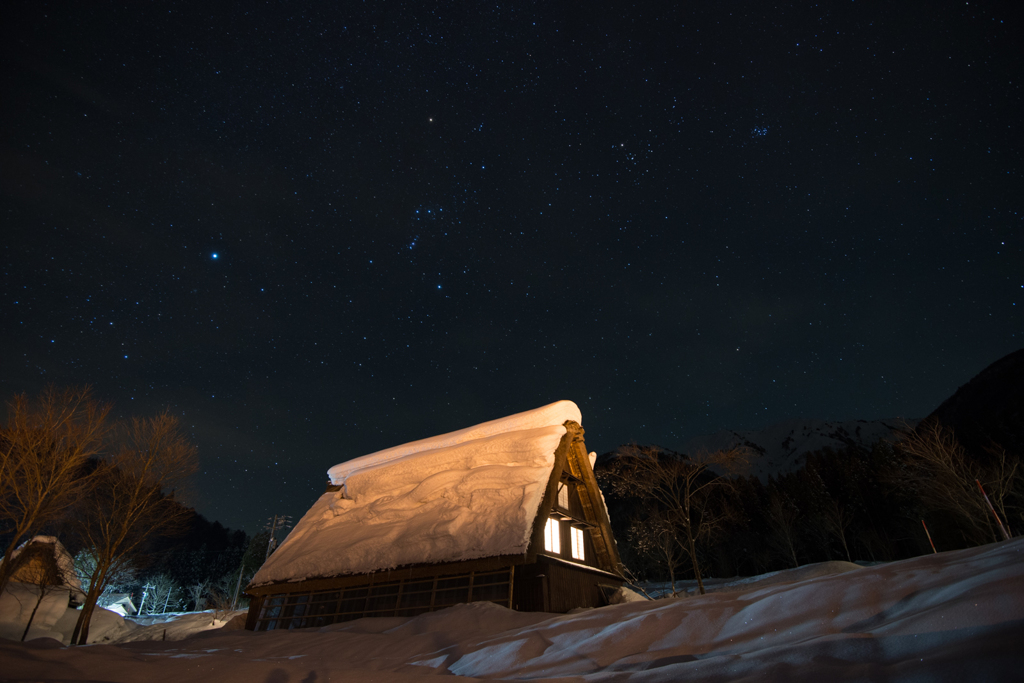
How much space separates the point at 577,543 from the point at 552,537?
1.78m

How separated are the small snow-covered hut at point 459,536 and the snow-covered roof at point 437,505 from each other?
4 cm

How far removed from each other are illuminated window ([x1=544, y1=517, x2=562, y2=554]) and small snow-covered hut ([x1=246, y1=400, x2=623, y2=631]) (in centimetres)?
3

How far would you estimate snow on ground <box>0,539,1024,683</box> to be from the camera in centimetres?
263

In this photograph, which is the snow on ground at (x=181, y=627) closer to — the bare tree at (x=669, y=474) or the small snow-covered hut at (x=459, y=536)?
the small snow-covered hut at (x=459, y=536)

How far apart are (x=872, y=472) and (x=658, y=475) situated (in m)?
40.4

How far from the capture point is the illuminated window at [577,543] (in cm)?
1605

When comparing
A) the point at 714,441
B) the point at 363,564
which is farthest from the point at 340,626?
the point at 714,441

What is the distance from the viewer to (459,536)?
43.8 feet

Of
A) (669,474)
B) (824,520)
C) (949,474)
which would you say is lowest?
(669,474)

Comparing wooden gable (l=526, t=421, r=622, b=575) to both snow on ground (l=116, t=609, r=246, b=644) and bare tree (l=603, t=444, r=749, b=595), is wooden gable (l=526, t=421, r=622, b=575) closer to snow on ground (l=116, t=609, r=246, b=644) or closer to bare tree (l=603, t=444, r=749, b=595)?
bare tree (l=603, t=444, r=749, b=595)

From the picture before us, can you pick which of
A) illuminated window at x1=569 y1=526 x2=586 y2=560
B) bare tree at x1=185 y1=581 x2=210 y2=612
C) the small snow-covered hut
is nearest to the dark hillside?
illuminated window at x1=569 y1=526 x2=586 y2=560

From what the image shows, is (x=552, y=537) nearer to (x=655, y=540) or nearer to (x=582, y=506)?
(x=582, y=506)

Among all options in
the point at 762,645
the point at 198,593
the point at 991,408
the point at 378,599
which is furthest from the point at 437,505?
the point at 991,408

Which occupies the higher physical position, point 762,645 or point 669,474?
point 669,474
